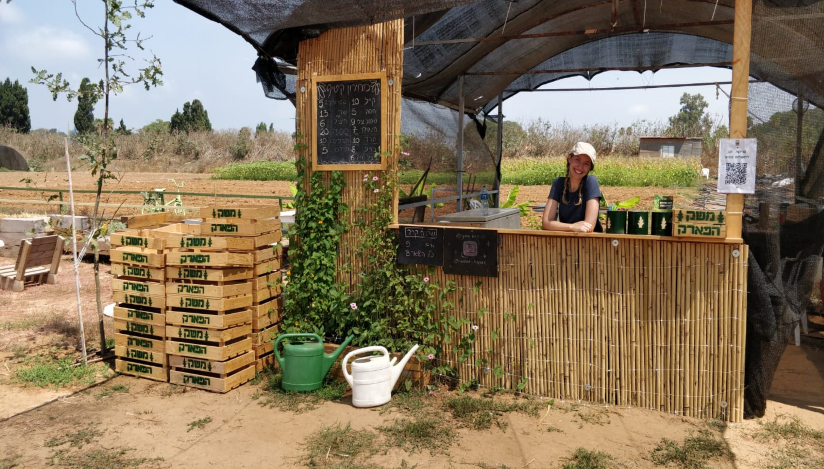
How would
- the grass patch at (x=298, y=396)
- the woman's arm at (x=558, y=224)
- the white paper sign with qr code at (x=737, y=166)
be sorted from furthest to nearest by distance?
the grass patch at (x=298, y=396) → the woman's arm at (x=558, y=224) → the white paper sign with qr code at (x=737, y=166)

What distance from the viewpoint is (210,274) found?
4.87 m

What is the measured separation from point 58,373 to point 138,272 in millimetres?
1059

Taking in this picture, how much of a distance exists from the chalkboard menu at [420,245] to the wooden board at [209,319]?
140 centimetres

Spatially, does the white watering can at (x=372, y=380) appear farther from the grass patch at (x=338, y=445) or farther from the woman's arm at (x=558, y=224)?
the woman's arm at (x=558, y=224)

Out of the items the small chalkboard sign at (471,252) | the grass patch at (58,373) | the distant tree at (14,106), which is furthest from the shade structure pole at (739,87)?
the distant tree at (14,106)

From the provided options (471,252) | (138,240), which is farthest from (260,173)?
(471,252)

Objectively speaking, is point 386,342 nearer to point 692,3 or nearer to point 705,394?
point 705,394

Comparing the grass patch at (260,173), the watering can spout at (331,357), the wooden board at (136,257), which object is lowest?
the watering can spout at (331,357)

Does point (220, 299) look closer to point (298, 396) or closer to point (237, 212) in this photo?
point (237, 212)

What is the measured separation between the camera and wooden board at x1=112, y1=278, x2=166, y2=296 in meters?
5.04

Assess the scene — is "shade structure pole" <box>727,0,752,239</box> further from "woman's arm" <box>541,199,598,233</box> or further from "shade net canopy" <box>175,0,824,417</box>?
"woman's arm" <box>541,199,598,233</box>

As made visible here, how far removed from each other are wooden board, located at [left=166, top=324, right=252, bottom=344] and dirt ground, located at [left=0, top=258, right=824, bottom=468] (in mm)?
425

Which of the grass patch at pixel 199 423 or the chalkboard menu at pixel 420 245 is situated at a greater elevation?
the chalkboard menu at pixel 420 245

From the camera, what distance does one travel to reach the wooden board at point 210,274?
4863mm
